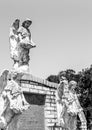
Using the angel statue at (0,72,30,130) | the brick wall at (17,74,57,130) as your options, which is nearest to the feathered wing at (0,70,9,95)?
the angel statue at (0,72,30,130)

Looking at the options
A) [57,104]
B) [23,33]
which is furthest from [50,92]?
[23,33]

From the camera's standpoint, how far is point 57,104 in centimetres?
1386

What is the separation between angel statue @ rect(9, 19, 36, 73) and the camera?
13.2 meters

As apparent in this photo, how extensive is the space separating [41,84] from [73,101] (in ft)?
6.10

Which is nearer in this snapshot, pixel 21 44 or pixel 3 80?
pixel 3 80

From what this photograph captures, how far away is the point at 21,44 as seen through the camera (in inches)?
520

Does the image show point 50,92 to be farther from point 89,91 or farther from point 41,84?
point 89,91

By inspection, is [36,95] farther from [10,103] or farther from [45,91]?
[10,103]

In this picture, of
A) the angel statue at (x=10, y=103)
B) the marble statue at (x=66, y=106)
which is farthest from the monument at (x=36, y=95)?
the angel statue at (x=10, y=103)

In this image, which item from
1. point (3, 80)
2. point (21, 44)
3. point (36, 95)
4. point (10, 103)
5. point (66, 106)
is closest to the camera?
point (10, 103)

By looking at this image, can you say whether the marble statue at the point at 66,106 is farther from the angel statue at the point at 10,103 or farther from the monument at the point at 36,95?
the angel statue at the point at 10,103

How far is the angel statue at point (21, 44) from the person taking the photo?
43.2 ft

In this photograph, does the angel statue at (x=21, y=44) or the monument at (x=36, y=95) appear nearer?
the monument at (x=36, y=95)

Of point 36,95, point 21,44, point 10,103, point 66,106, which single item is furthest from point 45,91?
point 10,103
